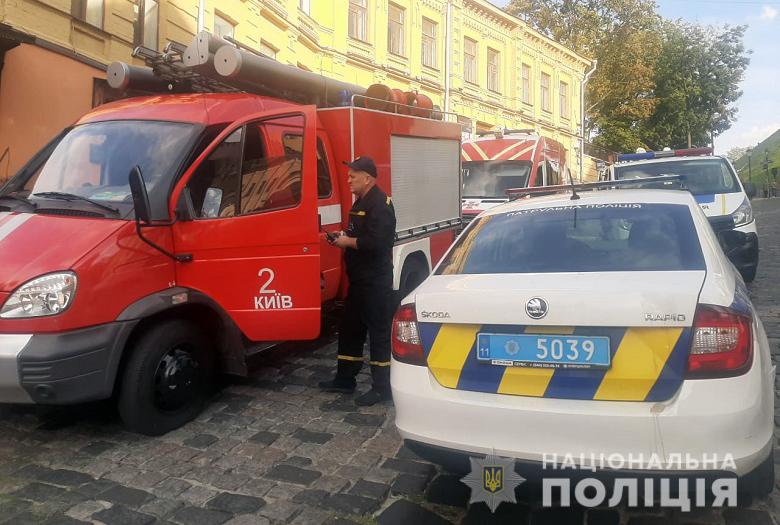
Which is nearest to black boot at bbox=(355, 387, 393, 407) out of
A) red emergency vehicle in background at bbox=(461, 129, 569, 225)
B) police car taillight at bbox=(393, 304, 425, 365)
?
police car taillight at bbox=(393, 304, 425, 365)

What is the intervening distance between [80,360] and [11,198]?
1489 millimetres

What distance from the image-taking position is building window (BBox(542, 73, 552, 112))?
3441 centimetres

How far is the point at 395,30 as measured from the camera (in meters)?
23.5

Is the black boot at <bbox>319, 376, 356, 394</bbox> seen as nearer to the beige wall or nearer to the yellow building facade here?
the yellow building facade

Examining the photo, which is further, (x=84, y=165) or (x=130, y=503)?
(x=84, y=165)

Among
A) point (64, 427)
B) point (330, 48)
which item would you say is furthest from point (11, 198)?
point (330, 48)

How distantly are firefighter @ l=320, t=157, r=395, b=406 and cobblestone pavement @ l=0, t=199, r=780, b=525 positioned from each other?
1.14 feet

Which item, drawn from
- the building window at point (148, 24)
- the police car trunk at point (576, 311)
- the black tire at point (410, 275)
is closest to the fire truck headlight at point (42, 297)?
the police car trunk at point (576, 311)

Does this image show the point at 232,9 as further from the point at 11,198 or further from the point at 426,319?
the point at 426,319

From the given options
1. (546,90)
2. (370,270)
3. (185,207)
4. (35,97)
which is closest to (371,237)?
(370,270)

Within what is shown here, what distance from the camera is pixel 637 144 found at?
40.8 metres

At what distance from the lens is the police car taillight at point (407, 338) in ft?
9.82

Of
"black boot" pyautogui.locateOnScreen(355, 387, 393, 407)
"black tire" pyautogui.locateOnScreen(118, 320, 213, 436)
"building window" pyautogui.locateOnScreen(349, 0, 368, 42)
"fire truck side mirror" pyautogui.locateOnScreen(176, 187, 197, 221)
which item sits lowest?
"black boot" pyautogui.locateOnScreen(355, 387, 393, 407)

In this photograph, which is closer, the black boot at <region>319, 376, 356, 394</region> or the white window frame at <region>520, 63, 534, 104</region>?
the black boot at <region>319, 376, 356, 394</region>
